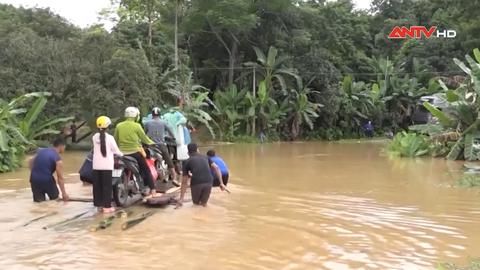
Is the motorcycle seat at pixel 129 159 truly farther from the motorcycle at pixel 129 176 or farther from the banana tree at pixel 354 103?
the banana tree at pixel 354 103

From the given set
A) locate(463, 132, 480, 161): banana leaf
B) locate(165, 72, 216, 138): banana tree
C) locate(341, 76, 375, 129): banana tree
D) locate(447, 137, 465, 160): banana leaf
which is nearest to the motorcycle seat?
locate(463, 132, 480, 161): banana leaf

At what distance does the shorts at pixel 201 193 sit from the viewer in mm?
8562

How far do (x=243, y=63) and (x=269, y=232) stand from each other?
1057 inches

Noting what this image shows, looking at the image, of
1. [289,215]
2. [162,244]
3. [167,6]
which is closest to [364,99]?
[167,6]

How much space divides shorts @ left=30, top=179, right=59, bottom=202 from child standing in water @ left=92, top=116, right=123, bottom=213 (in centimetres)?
103

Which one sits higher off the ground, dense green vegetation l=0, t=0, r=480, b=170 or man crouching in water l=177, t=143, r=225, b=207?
dense green vegetation l=0, t=0, r=480, b=170

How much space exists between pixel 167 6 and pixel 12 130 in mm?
18324

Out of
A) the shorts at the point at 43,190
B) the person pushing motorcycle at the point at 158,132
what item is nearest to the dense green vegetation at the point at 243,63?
the person pushing motorcycle at the point at 158,132

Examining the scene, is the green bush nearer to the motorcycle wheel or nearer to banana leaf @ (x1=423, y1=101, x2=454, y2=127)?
banana leaf @ (x1=423, y1=101, x2=454, y2=127)

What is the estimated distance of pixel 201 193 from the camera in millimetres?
8602

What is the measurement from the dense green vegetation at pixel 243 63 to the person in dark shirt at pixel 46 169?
11.7 metres

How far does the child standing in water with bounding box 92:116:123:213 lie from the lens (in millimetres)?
7832

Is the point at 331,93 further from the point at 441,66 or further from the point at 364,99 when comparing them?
the point at 441,66

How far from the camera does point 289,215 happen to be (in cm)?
832
